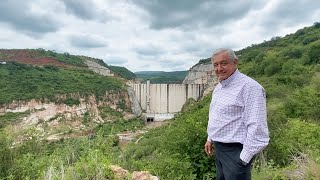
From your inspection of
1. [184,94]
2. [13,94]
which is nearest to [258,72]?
[184,94]

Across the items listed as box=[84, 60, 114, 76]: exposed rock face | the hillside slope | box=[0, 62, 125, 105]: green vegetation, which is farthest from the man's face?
box=[84, 60, 114, 76]: exposed rock face

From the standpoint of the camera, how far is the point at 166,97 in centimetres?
5356

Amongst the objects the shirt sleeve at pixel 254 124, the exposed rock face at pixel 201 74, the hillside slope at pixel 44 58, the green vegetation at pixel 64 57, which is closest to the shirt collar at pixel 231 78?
the shirt sleeve at pixel 254 124

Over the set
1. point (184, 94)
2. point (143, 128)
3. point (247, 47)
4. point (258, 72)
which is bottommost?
point (143, 128)

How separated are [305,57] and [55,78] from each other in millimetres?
36238

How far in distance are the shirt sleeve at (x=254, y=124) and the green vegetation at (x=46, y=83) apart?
138 ft

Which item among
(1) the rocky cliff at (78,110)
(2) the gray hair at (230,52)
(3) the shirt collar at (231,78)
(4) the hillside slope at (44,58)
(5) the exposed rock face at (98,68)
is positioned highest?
(4) the hillside slope at (44,58)

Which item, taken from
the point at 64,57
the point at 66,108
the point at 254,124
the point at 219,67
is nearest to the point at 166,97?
the point at 66,108

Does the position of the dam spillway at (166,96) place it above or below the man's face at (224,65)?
below

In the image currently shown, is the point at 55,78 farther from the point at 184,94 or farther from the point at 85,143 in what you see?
the point at 85,143

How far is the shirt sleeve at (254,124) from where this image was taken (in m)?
2.36

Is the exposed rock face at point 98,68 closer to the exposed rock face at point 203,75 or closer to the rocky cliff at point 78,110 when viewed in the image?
the exposed rock face at point 203,75

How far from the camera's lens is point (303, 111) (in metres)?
14.9

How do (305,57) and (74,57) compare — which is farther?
(74,57)
